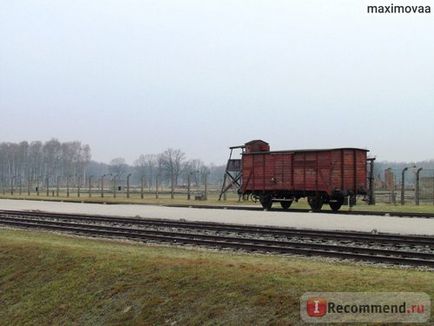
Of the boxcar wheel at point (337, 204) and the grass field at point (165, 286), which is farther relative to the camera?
the boxcar wheel at point (337, 204)

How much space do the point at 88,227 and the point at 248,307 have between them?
46.5 ft

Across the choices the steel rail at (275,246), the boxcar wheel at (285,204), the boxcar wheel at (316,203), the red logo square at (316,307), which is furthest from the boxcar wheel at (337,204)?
the red logo square at (316,307)

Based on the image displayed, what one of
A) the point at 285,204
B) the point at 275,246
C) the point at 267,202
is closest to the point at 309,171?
the point at 285,204

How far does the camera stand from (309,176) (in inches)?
1225

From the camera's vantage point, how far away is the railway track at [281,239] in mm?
12852

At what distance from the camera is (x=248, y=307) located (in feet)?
26.5

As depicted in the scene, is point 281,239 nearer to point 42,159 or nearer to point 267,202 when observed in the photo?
point 267,202

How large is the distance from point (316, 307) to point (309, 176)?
24010mm

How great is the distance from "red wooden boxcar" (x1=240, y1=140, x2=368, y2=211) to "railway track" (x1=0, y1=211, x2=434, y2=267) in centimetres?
1108

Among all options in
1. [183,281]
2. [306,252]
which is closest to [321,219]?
[306,252]

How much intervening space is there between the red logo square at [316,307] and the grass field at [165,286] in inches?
7.1

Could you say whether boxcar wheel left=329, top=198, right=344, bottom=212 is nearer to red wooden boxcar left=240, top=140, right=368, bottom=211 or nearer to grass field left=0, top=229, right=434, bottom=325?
red wooden boxcar left=240, top=140, right=368, bottom=211

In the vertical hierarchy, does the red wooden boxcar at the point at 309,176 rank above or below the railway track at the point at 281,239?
above

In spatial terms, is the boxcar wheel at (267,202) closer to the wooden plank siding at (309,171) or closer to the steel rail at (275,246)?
the wooden plank siding at (309,171)
